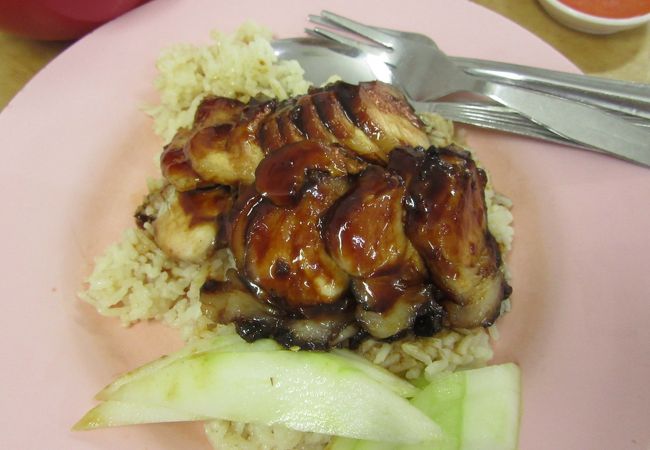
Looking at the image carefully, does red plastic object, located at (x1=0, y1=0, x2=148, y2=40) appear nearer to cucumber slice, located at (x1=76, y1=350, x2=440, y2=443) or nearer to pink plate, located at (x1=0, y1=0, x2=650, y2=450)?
pink plate, located at (x1=0, y1=0, x2=650, y2=450)

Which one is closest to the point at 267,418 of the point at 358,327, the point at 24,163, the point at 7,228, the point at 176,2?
the point at 358,327

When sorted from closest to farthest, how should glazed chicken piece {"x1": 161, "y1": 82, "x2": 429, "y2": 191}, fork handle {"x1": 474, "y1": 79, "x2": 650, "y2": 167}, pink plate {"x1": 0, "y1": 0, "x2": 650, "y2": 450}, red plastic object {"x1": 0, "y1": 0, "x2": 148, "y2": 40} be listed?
pink plate {"x1": 0, "y1": 0, "x2": 650, "y2": 450}, glazed chicken piece {"x1": 161, "y1": 82, "x2": 429, "y2": 191}, fork handle {"x1": 474, "y1": 79, "x2": 650, "y2": 167}, red plastic object {"x1": 0, "y1": 0, "x2": 148, "y2": 40}

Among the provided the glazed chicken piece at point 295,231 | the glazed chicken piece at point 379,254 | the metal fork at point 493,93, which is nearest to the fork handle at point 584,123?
the metal fork at point 493,93

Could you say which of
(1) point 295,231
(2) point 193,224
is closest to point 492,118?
(1) point 295,231

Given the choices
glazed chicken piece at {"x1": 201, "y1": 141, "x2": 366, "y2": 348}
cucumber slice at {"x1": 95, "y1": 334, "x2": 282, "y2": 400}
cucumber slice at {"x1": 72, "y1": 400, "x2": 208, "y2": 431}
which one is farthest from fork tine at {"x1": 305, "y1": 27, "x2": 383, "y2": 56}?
cucumber slice at {"x1": 72, "y1": 400, "x2": 208, "y2": 431}

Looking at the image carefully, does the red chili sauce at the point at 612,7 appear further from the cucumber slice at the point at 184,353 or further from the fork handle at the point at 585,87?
the cucumber slice at the point at 184,353
